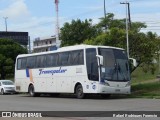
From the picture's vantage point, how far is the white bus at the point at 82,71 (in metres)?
28.4

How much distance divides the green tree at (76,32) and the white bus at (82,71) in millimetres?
23177

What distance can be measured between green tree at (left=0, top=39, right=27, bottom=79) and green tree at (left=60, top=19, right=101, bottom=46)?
49.7 ft

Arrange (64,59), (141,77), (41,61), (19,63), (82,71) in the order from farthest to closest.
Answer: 1. (141,77)
2. (19,63)
3. (41,61)
4. (64,59)
5. (82,71)

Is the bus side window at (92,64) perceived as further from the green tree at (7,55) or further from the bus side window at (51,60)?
the green tree at (7,55)

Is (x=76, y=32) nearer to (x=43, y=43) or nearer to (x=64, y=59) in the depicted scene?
(x=64, y=59)

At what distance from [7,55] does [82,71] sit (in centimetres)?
4809

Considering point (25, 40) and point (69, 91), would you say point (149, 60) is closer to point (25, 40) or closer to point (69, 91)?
point (69, 91)

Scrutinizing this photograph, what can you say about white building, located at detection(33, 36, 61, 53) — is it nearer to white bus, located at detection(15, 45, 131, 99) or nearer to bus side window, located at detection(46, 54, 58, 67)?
white bus, located at detection(15, 45, 131, 99)

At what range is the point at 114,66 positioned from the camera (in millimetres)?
28578

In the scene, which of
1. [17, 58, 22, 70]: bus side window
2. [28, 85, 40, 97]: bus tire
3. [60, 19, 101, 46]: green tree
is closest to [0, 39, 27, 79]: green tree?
[60, 19, 101, 46]: green tree

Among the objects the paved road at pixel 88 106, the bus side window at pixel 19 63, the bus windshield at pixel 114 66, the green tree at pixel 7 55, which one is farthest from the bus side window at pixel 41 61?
the green tree at pixel 7 55

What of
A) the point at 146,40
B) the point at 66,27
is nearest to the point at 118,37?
the point at 146,40

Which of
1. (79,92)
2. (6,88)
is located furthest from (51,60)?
(6,88)

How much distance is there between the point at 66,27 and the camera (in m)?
59.5
